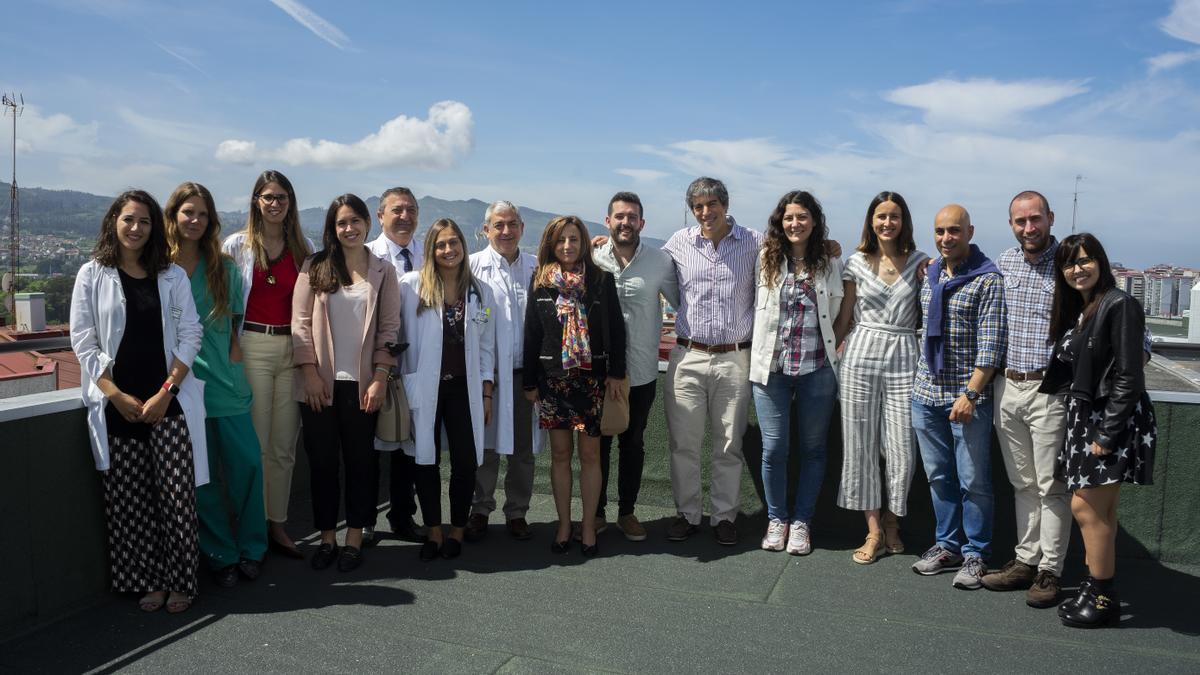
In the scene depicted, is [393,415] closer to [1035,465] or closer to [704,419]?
[704,419]

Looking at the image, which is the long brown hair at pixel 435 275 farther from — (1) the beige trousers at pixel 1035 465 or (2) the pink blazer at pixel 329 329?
(1) the beige trousers at pixel 1035 465

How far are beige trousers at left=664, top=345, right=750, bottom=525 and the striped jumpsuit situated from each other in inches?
20.5

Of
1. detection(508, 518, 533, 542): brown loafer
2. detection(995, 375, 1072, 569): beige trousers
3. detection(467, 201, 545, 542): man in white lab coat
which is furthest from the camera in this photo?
detection(508, 518, 533, 542): brown loafer

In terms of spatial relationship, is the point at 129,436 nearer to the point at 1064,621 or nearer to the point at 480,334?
the point at 480,334

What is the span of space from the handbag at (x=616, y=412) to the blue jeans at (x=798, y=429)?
2.19 feet

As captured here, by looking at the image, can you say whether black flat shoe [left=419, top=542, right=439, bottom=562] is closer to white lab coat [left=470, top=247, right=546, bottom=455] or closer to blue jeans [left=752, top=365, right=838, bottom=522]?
white lab coat [left=470, top=247, right=546, bottom=455]

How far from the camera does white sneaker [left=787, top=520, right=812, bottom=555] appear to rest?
4203 mm

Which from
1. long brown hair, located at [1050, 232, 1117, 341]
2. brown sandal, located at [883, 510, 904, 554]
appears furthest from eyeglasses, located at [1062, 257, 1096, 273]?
brown sandal, located at [883, 510, 904, 554]

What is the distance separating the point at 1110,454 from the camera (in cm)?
322

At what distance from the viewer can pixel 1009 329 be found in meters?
3.64

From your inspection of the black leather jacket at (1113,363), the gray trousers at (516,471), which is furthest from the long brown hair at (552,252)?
the black leather jacket at (1113,363)

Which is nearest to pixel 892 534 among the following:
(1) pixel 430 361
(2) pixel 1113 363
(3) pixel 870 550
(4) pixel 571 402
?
(3) pixel 870 550

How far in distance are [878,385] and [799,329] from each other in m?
0.46

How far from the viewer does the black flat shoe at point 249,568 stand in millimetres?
3801
